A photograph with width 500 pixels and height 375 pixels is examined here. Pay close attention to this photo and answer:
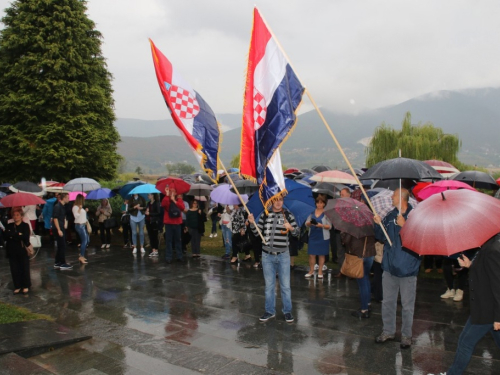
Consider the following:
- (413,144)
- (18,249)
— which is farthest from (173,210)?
(413,144)

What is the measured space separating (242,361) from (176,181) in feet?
25.6

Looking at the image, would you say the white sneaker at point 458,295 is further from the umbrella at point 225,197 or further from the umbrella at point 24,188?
the umbrella at point 24,188

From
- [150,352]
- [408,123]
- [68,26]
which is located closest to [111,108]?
[68,26]

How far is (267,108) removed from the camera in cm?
640

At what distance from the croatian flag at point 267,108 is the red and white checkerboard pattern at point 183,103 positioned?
5.11 feet

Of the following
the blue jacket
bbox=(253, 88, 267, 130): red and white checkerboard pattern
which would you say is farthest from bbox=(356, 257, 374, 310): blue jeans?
bbox=(253, 88, 267, 130): red and white checkerboard pattern

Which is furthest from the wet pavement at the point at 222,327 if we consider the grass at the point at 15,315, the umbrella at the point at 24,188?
the umbrella at the point at 24,188

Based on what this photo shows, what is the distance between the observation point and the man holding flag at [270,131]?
6266 mm

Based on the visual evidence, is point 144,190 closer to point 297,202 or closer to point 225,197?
point 225,197

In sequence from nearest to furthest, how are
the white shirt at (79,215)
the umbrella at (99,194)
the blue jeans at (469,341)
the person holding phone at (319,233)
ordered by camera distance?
the blue jeans at (469,341), the person holding phone at (319,233), the white shirt at (79,215), the umbrella at (99,194)

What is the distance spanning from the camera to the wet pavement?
5.07 meters

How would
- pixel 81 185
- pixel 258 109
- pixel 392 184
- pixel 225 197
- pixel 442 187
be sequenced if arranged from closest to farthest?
pixel 258 109 → pixel 442 187 → pixel 392 184 → pixel 225 197 → pixel 81 185

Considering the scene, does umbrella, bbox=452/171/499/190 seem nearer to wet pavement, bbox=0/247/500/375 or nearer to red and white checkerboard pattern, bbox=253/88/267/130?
wet pavement, bbox=0/247/500/375

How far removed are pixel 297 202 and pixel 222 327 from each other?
348 centimetres
